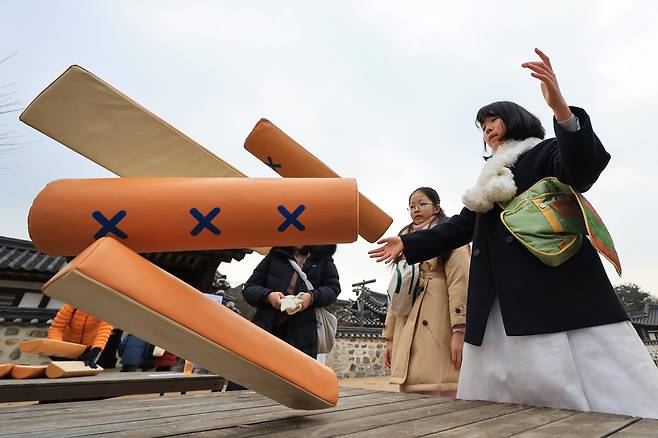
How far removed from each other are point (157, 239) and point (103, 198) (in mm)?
150

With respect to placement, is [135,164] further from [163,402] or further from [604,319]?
[604,319]

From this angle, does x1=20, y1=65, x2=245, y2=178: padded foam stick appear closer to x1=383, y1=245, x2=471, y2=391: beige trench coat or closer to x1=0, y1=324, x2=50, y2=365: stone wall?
x1=383, y1=245, x2=471, y2=391: beige trench coat

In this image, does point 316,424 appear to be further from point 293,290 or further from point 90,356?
point 90,356

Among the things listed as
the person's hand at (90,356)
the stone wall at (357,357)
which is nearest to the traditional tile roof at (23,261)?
the person's hand at (90,356)

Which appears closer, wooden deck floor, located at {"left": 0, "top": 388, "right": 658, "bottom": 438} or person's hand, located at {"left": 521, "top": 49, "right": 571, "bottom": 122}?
wooden deck floor, located at {"left": 0, "top": 388, "right": 658, "bottom": 438}

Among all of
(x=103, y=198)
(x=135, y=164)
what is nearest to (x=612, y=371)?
(x=103, y=198)

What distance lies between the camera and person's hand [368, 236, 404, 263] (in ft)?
5.40

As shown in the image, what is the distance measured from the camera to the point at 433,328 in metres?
1.92

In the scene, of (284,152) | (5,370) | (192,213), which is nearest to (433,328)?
(284,152)

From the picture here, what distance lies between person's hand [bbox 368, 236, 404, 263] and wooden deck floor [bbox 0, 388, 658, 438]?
0.58m

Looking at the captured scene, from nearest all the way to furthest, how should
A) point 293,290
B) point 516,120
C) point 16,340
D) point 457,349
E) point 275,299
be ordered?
point 516,120, point 457,349, point 275,299, point 293,290, point 16,340

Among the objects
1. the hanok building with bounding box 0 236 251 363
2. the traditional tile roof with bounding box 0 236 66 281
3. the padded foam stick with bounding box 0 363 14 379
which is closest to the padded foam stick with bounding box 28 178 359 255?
the padded foam stick with bounding box 0 363 14 379

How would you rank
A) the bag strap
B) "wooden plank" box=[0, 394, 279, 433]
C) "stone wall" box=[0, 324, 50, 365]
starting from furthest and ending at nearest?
"stone wall" box=[0, 324, 50, 365] → the bag strap → "wooden plank" box=[0, 394, 279, 433]

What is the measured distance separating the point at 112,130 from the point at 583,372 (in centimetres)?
168
